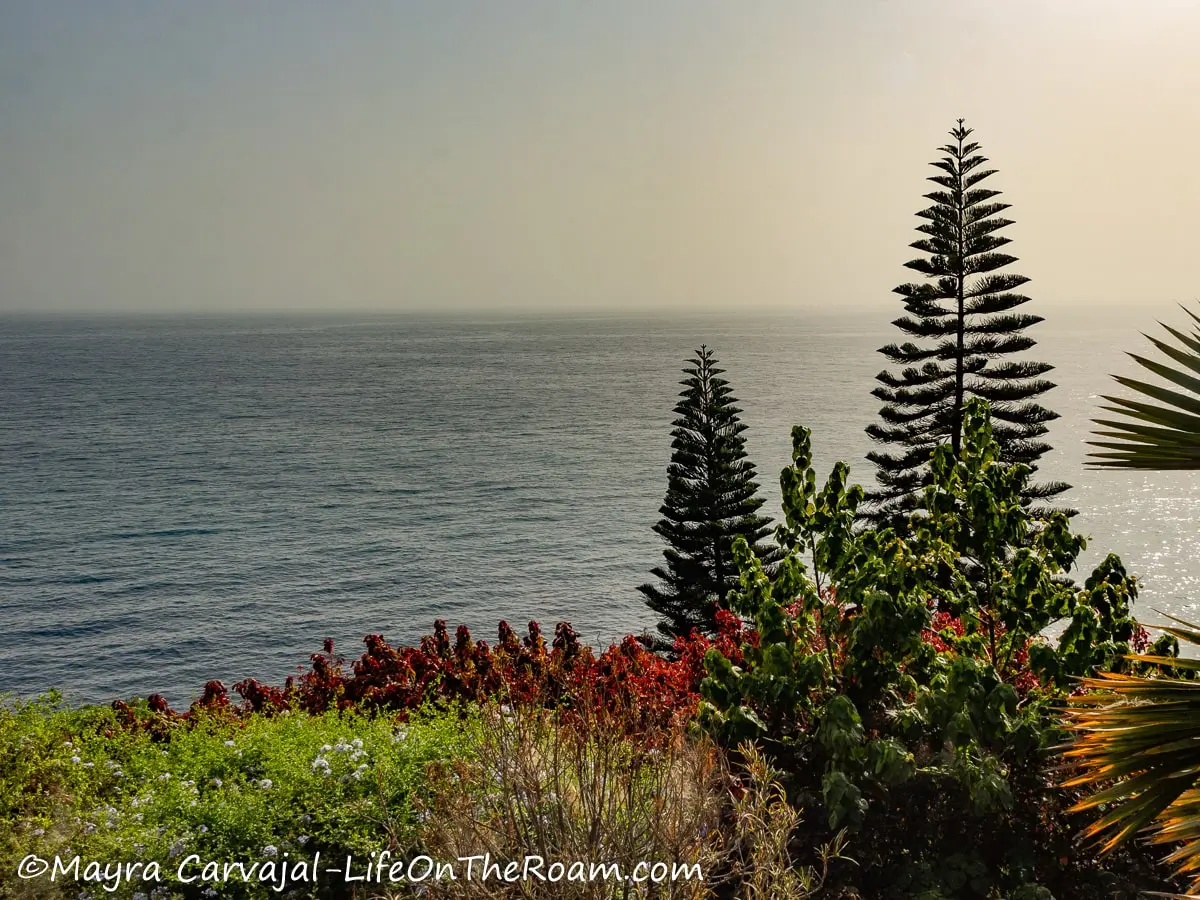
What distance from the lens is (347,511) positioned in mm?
58500

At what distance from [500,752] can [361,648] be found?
33.0 meters

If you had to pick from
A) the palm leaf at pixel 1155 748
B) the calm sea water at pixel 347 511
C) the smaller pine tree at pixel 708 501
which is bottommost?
the calm sea water at pixel 347 511

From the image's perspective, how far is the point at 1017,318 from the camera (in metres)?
27.0

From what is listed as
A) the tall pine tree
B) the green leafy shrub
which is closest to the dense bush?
the green leafy shrub

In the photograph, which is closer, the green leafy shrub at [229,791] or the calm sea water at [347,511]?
the green leafy shrub at [229,791]

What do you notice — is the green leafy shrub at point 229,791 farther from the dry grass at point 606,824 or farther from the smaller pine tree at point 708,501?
the smaller pine tree at point 708,501

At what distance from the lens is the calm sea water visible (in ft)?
132

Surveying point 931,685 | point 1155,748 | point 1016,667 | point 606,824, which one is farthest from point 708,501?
point 1155,748

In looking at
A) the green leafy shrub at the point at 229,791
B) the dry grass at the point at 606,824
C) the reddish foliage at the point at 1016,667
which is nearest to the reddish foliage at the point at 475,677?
the green leafy shrub at the point at 229,791

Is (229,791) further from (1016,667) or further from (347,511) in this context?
(347,511)

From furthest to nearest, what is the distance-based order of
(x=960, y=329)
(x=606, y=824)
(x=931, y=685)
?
1. (x=960, y=329)
2. (x=931, y=685)
3. (x=606, y=824)

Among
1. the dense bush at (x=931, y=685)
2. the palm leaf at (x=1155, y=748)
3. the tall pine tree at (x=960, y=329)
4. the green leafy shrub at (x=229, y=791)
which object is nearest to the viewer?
the palm leaf at (x=1155, y=748)

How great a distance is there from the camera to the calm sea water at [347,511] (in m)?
40.2

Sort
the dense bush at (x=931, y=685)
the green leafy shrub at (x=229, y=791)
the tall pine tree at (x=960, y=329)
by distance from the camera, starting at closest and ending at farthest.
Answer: the dense bush at (x=931, y=685), the green leafy shrub at (x=229, y=791), the tall pine tree at (x=960, y=329)
